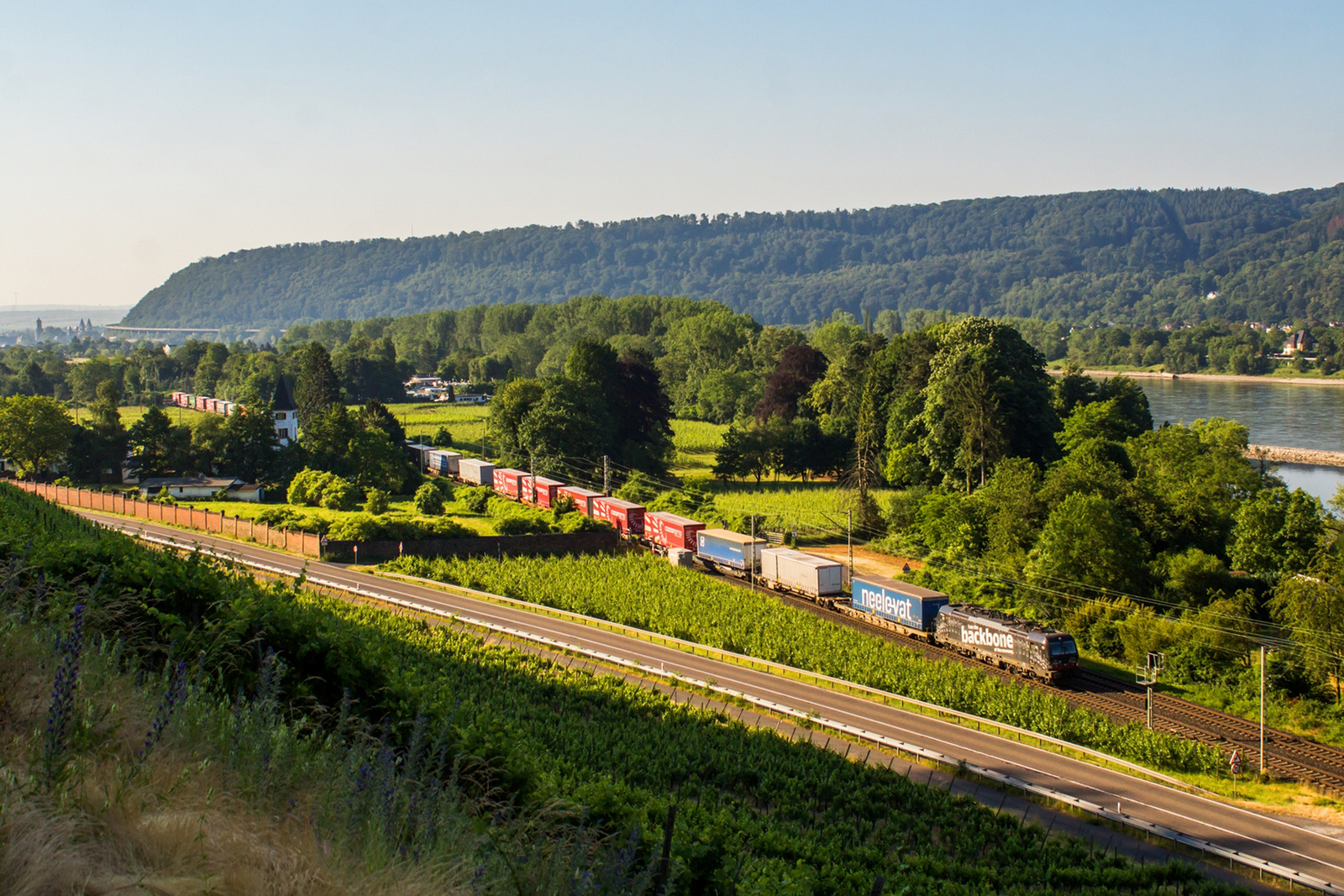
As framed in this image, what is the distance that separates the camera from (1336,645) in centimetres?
3616

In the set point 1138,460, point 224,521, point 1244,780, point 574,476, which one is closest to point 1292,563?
point 1244,780

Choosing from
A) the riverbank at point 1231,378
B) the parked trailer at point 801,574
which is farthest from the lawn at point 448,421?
the riverbank at point 1231,378

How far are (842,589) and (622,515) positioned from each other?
1808 cm

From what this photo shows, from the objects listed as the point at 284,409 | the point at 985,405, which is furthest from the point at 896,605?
the point at 284,409

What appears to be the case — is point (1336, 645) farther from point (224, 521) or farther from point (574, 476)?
point (224, 521)

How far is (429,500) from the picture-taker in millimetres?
70375

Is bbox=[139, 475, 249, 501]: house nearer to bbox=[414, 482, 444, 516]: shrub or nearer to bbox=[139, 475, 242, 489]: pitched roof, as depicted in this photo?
bbox=[139, 475, 242, 489]: pitched roof

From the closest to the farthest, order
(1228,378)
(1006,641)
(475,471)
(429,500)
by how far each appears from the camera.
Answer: (1006,641) < (429,500) < (475,471) < (1228,378)

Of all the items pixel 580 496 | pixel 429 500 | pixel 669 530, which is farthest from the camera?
pixel 429 500

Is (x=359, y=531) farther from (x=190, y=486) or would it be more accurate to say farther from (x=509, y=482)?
(x=190, y=486)

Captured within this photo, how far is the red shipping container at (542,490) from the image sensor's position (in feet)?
230

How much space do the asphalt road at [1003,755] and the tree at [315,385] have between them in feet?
171

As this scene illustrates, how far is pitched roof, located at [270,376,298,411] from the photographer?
298 feet

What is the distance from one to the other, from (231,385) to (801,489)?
300 ft
